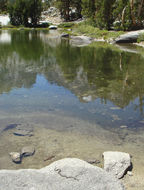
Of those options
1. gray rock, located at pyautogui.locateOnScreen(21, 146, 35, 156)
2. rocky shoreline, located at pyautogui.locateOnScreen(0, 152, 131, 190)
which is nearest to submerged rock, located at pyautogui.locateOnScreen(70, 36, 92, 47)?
gray rock, located at pyautogui.locateOnScreen(21, 146, 35, 156)

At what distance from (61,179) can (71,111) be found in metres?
3.71

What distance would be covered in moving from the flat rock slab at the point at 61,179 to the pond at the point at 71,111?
0.91 m

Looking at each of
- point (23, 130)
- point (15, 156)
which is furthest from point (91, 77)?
point (15, 156)

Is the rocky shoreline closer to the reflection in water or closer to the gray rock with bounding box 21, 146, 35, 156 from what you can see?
the gray rock with bounding box 21, 146, 35, 156

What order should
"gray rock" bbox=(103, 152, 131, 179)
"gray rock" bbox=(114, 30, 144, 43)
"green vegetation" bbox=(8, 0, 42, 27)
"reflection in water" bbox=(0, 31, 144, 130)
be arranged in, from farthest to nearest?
1. "green vegetation" bbox=(8, 0, 42, 27)
2. "gray rock" bbox=(114, 30, 144, 43)
3. "reflection in water" bbox=(0, 31, 144, 130)
4. "gray rock" bbox=(103, 152, 131, 179)

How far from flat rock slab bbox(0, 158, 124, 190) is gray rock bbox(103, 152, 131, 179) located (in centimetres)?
46

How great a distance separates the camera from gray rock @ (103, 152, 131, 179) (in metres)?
4.00

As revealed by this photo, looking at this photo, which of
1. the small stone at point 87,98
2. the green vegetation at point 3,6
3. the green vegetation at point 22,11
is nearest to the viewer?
the small stone at point 87,98

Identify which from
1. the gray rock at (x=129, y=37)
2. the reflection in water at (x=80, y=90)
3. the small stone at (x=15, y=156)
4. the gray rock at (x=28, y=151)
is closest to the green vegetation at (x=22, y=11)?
the gray rock at (x=129, y=37)

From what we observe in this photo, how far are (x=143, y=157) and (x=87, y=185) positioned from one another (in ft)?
6.39

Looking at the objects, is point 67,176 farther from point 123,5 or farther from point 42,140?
point 123,5

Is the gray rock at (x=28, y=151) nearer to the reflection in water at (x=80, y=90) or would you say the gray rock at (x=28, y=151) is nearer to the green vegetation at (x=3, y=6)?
the reflection in water at (x=80, y=90)

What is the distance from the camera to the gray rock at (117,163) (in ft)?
13.1

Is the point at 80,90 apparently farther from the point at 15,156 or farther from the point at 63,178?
the point at 63,178
